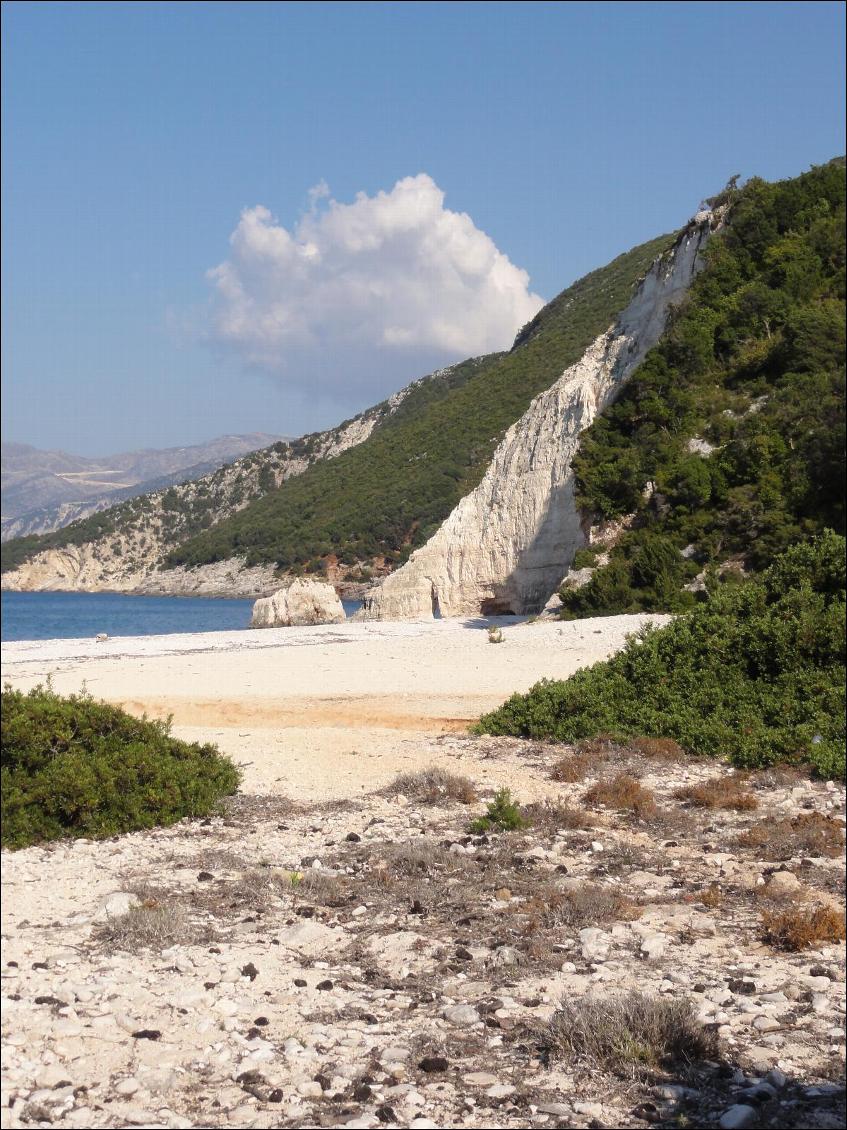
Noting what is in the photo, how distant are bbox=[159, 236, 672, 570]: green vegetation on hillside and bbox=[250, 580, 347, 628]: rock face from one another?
30.4 metres

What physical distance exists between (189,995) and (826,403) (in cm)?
1969

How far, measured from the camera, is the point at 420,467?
249 ft

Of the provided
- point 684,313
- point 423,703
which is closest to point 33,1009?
point 423,703

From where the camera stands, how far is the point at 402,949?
18.2 ft

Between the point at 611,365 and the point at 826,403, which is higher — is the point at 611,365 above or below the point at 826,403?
above

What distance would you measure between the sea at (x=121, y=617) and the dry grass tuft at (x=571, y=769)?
25.4m

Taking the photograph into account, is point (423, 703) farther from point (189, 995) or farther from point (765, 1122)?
point (765, 1122)

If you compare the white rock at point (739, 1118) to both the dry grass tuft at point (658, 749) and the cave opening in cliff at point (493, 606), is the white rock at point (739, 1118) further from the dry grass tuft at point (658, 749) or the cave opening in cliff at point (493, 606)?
the cave opening in cliff at point (493, 606)

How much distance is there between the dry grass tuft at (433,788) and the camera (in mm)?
8938

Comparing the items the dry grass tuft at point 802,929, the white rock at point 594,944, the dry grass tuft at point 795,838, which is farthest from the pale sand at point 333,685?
the dry grass tuft at point 802,929

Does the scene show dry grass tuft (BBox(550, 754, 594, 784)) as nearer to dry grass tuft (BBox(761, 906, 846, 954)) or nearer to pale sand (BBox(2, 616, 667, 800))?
pale sand (BBox(2, 616, 667, 800))

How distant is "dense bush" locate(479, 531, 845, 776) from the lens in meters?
10.3

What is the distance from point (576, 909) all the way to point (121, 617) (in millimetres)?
52137

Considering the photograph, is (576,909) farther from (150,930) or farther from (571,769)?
(571,769)
